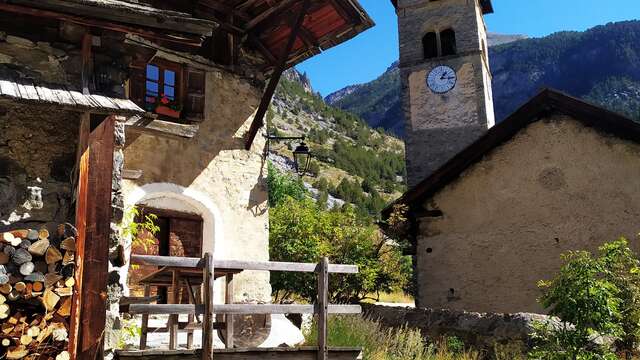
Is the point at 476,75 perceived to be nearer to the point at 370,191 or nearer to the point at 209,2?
the point at 209,2

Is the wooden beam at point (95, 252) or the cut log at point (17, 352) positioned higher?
the wooden beam at point (95, 252)

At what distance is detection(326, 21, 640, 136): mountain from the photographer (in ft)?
310

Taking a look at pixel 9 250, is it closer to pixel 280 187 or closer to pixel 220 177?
pixel 220 177

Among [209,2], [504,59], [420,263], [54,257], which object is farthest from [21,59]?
[504,59]

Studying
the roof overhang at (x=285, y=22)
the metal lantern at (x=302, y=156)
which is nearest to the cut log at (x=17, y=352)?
the metal lantern at (x=302, y=156)

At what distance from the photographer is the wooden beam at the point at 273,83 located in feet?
30.8

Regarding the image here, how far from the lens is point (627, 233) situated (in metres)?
10.3

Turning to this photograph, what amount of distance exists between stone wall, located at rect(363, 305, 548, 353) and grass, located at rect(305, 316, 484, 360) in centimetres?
32

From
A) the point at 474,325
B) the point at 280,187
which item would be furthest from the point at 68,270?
the point at 280,187

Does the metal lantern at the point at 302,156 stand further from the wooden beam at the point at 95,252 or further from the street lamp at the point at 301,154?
the wooden beam at the point at 95,252

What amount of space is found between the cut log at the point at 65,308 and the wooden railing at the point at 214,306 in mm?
551

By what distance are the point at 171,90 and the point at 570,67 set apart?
10584cm

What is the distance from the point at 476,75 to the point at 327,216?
11822 millimetres

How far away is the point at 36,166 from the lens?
4891 mm
